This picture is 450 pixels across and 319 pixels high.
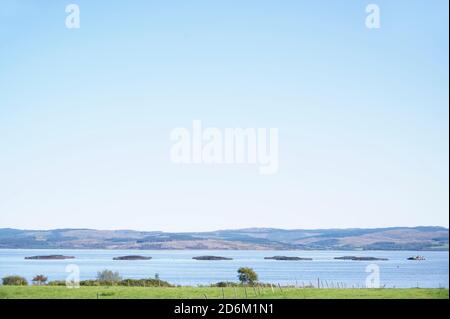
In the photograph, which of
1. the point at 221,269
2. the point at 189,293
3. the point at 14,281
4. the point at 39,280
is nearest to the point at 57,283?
the point at 39,280

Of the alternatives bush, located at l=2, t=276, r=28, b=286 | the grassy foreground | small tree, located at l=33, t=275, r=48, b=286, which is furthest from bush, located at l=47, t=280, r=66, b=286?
bush, located at l=2, t=276, r=28, b=286

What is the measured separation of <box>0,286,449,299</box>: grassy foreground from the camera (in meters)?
16.6

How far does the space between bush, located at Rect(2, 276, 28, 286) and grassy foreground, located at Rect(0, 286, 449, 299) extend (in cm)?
131

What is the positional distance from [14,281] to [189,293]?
6445 mm

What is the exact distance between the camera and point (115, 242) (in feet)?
86.6

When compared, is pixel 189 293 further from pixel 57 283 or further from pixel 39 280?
pixel 39 280

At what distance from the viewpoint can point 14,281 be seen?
67.7 ft

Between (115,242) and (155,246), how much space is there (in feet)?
6.75

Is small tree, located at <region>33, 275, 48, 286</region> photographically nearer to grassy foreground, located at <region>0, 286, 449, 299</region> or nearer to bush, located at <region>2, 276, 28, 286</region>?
bush, located at <region>2, 276, 28, 286</region>

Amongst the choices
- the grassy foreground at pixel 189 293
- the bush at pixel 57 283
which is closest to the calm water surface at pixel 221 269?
the bush at pixel 57 283

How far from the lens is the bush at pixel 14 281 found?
1991 cm

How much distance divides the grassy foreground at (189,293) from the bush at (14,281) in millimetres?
1311

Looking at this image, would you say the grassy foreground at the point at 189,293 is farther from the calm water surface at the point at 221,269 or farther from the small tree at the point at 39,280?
the calm water surface at the point at 221,269
